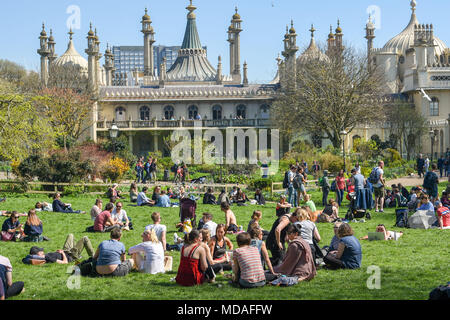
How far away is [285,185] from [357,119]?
20323mm

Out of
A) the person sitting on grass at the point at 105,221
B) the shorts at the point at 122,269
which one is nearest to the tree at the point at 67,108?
the person sitting on grass at the point at 105,221

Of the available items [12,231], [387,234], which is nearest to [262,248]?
[387,234]

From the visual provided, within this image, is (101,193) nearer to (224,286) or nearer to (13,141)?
(13,141)

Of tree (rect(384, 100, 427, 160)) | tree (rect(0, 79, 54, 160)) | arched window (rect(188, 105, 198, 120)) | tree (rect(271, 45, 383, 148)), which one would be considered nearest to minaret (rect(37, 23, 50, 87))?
arched window (rect(188, 105, 198, 120))

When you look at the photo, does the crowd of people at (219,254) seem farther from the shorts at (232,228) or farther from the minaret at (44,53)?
the minaret at (44,53)

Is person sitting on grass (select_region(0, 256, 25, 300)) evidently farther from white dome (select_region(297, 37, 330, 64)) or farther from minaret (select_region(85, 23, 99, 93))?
minaret (select_region(85, 23, 99, 93))

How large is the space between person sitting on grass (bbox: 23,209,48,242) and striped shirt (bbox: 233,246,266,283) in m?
6.78

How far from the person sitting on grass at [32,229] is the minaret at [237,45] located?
51563 mm

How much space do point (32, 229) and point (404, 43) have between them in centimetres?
5780

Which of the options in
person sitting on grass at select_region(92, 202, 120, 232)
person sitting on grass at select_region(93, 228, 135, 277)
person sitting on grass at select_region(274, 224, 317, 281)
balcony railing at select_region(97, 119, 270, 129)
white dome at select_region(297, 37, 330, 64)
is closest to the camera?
person sitting on grass at select_region(274, 224, 317, 281)

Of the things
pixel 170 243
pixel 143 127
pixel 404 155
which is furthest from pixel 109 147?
pixel 170 243

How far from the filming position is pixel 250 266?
11.1 metres

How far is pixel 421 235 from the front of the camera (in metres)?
16.6

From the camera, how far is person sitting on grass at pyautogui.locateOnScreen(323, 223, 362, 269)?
12.4 meters
